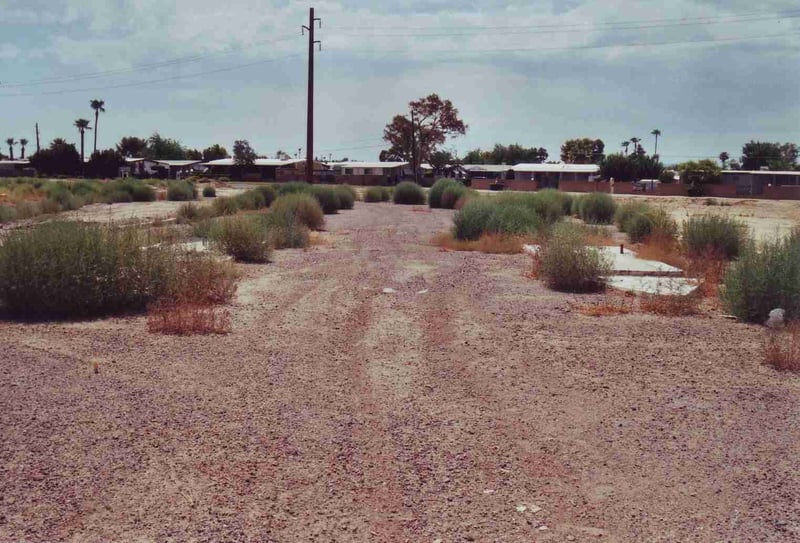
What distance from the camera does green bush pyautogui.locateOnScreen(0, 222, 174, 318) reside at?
41.8ft

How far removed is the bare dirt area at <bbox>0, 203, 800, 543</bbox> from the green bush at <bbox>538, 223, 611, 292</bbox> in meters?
3.63

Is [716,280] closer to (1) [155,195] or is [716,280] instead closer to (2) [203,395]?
(2) [203,395]

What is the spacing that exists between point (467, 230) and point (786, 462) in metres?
21.3

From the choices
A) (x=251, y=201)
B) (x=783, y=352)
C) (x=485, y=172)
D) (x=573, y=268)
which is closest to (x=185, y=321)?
(x=783, y=352)

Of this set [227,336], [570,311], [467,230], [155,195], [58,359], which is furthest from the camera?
[155,195]

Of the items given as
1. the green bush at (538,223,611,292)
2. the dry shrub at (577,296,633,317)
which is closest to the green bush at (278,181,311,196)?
the green bush at (538,223,611,292)

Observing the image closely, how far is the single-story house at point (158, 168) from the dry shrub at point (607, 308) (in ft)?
400

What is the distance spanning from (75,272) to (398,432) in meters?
7.21

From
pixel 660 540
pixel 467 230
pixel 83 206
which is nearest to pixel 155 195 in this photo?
pixel 83 206

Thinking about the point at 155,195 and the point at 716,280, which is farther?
the point at 155,195

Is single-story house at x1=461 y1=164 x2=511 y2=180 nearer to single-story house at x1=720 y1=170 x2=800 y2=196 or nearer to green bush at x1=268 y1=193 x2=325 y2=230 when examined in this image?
single-story house at x1=720 y1=170 x2=800 y2=196

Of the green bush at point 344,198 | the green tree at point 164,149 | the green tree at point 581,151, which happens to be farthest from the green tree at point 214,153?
the green bush at point 344,198

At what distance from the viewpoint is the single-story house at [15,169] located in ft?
405

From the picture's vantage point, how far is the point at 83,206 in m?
55.1
